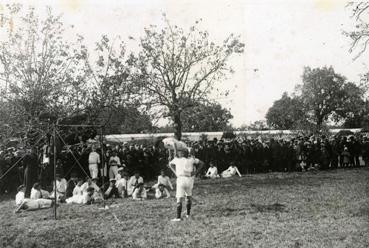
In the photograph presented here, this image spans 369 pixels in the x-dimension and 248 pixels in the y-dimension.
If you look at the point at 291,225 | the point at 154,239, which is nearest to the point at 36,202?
the point at 154,239

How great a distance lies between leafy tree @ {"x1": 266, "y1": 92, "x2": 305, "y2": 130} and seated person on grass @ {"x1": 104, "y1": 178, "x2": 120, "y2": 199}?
6038 cm

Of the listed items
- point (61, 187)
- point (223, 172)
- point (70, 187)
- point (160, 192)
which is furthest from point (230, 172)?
point (61, 187)

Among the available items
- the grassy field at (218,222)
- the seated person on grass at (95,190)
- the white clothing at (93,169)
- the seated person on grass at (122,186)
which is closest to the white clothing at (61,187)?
the seated person on grass at (95,190)

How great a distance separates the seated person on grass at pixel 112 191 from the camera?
1658 centimetres

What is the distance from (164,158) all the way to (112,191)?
255 inches

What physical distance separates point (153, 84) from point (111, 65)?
2286mm

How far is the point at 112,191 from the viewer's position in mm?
16859

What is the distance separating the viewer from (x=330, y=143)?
26.0 metres

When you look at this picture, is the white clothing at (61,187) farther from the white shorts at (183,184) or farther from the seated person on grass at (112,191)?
the white shorts at (183,184)

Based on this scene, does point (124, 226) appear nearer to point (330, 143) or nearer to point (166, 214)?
point (166, 214)

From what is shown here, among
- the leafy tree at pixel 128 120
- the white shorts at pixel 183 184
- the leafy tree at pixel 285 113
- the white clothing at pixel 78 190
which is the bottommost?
the white clothing at pixel 78 190

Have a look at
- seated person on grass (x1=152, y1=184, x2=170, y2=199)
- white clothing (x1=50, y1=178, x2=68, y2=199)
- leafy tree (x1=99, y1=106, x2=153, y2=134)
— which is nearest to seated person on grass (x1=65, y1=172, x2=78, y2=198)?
white clothing (x1=50, y1=178, x2=68, y2=199)

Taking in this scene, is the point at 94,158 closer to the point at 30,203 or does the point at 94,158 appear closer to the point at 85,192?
the point at 85,192

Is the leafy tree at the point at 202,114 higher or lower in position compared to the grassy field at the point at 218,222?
higher
